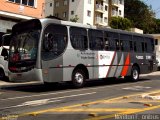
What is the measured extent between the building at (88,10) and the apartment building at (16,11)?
110 feet

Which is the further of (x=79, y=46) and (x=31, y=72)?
(x=79, y=46)

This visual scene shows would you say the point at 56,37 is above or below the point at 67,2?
below

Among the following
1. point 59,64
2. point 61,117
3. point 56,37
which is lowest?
point 61,117

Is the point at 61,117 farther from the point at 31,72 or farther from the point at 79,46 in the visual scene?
the point at 79,46

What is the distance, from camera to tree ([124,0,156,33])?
87500 millimetres

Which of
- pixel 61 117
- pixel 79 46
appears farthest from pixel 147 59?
pixel 61 117

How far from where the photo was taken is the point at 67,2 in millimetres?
69562

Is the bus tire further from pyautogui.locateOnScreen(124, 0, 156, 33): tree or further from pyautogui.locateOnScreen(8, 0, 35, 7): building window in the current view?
pyautogui.locateOnScreen(124, 0, 156, 33): tree

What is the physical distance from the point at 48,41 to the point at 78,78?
9.18ft

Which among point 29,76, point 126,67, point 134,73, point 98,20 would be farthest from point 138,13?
point 29,76

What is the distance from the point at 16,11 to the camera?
99.4 ft

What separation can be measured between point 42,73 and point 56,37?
1.88m

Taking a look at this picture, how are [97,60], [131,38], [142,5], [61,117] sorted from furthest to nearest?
[142,5] < [131,38] < [97,60] < [61,117]

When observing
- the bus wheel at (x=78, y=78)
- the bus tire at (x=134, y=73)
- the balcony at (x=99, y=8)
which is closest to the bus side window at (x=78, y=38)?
the bus wheel at (x=78, y=78)
